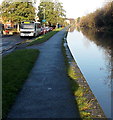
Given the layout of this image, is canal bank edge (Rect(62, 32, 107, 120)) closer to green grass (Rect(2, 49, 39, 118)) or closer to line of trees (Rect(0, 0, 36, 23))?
green grass (Rect(2, 49, 39, 118))

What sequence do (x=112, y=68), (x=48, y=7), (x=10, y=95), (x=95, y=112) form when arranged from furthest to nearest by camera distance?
(x=48, y=7), (x=112, y=68), (x=10, y=95), (x=95, y=112)

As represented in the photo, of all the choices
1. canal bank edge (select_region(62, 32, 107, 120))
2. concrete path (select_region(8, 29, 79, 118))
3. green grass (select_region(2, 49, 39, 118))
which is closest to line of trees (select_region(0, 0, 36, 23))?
green grass (select_region(2, 49, 39, 118))

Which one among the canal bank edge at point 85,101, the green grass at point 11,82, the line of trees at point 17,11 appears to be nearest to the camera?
the canal bank edge at point 85,101

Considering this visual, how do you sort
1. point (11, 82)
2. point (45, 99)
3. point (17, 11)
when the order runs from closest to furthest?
1. point (45, 99)
2. point (11, 82)
3. point (17, 11)

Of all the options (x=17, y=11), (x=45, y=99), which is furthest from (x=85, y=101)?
(x=17, y=11)

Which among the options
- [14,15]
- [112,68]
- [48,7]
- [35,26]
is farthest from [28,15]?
[112,68]

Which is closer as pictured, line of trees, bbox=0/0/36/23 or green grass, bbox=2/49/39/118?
green grass, bbox=2/49/39/118

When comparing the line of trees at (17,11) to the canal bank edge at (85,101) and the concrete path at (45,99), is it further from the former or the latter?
the canal bank edge at (85,101)

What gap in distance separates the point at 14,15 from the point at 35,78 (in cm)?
4329

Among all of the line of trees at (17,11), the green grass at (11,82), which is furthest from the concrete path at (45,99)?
the line of trees at (17,11)

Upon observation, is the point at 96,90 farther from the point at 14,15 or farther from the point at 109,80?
the point at 14,15

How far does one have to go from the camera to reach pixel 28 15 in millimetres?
48938

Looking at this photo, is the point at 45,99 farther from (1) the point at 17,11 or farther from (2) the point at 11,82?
(1) the point at 17,11

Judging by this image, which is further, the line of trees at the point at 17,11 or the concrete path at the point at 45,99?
the line of trees at the point at 17,11
